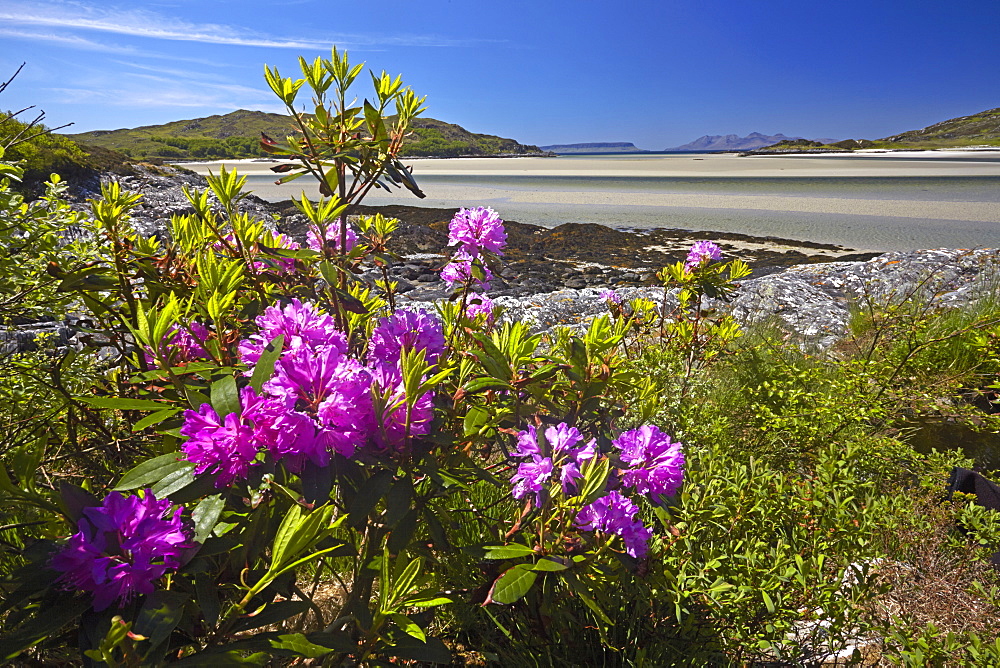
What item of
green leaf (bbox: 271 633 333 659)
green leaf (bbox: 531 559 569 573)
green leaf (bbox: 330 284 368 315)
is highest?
green leaf (bbox: 330 284 368 315)

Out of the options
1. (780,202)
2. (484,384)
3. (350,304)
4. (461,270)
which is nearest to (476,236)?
(461,270)

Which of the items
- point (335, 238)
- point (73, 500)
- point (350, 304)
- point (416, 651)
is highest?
point (335, 238)

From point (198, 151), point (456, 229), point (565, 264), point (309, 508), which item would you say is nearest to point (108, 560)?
point (309, 508)

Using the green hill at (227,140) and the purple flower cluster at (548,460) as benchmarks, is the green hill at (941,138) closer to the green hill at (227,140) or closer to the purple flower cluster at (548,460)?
the green hill at (227,140)

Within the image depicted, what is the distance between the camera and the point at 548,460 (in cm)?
108

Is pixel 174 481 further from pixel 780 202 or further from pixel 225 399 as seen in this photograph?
pixel 780 202

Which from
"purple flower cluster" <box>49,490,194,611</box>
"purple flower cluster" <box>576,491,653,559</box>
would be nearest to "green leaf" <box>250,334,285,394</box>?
"purple flower cluster" <box>49,490,194,611</box>

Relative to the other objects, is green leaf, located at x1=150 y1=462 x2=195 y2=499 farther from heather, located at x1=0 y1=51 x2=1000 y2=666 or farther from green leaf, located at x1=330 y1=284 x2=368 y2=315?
green leaf, located at x1=330 y1=284 x2=368 y2=315

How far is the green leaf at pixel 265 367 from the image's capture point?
0.88 meters

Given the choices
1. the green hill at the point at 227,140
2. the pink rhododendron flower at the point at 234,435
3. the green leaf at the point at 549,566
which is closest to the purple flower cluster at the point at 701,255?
the green leaf at the point at 549,566

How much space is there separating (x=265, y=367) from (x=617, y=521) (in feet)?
2.61

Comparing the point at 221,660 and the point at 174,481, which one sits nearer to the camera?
the point at 221,660

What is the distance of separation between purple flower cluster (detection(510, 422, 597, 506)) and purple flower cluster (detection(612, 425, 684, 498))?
0.46ft

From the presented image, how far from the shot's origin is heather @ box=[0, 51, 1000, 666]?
2.74 feet
